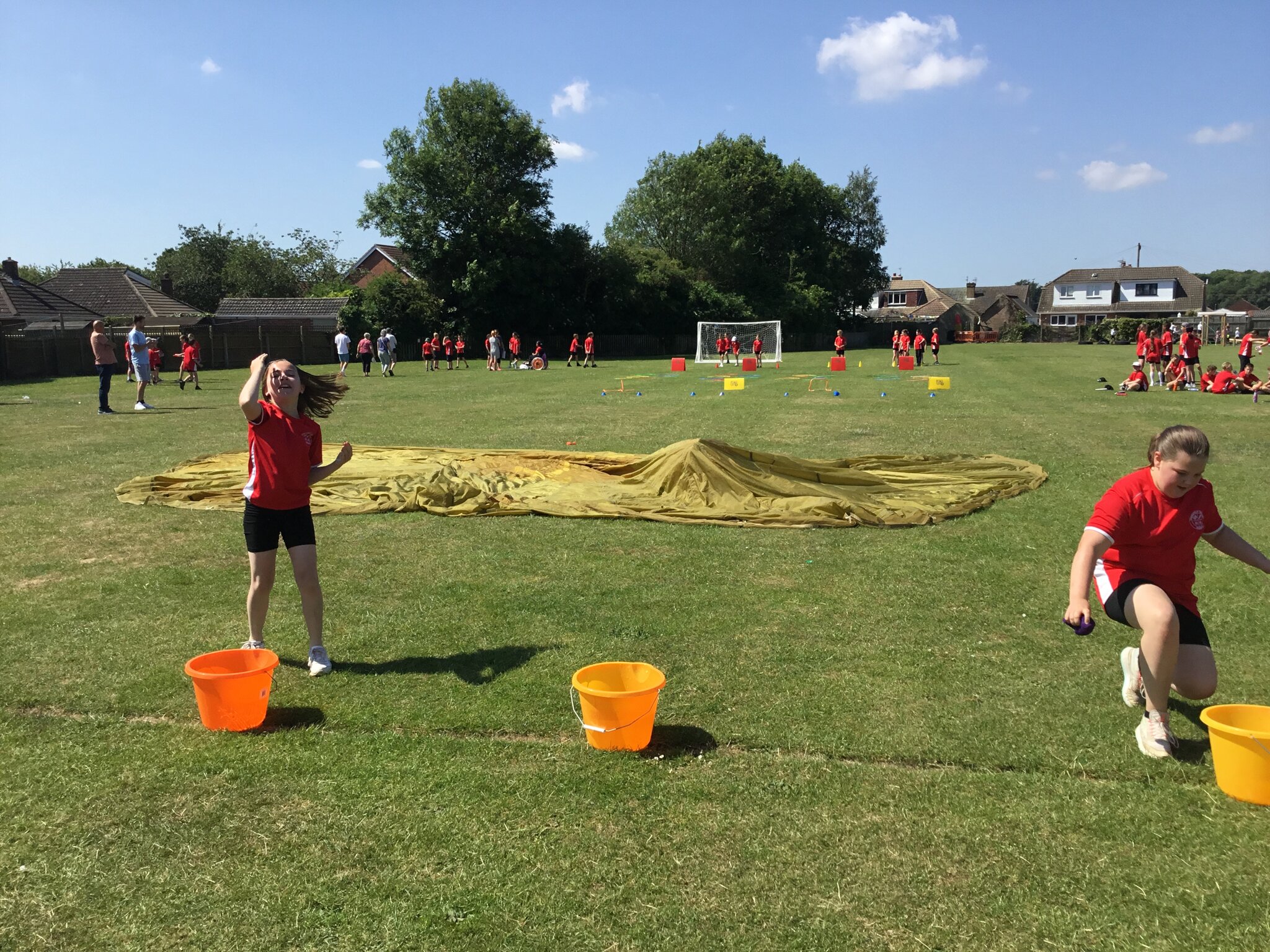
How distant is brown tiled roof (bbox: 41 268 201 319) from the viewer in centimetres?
5228

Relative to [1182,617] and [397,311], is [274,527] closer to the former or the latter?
[1182,617]

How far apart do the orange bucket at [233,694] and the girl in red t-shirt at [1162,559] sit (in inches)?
157

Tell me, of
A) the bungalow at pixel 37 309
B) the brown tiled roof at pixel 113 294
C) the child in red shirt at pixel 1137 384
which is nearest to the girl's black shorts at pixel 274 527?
the child in red shirt at pixel 1137 384

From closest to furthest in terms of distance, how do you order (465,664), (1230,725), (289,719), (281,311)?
1. (1230,725)
2. (289,719)
3. (465,664)
4. (281,311)

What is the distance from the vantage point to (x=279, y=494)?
536 centimetres

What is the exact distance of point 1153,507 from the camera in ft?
14.4

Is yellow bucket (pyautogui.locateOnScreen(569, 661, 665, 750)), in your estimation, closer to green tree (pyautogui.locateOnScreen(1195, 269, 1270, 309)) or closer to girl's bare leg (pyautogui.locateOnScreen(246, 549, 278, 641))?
girl's bare leg (pyautogui.locateOnScreen(246, 549, 278, 641))

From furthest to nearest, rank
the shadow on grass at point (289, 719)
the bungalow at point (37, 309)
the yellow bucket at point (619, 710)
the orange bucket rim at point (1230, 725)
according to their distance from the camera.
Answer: the bungalow at point (37, 309) < the shadow on grass at point (289, 719) < the yellow bucket at point (619, 710) < the orange bucket rim at point (1230, 725)

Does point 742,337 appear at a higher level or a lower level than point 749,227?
lower

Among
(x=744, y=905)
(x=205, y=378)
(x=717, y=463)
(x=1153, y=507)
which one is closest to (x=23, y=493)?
(x=717, y=463)

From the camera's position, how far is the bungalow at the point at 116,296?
52031 mm

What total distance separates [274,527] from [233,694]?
3.91 feet

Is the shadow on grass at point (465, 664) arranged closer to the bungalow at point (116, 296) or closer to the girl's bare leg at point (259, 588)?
the girl's bare leg at point (259, 588)

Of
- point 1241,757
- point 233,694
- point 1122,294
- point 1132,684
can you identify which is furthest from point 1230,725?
point 1122,294
